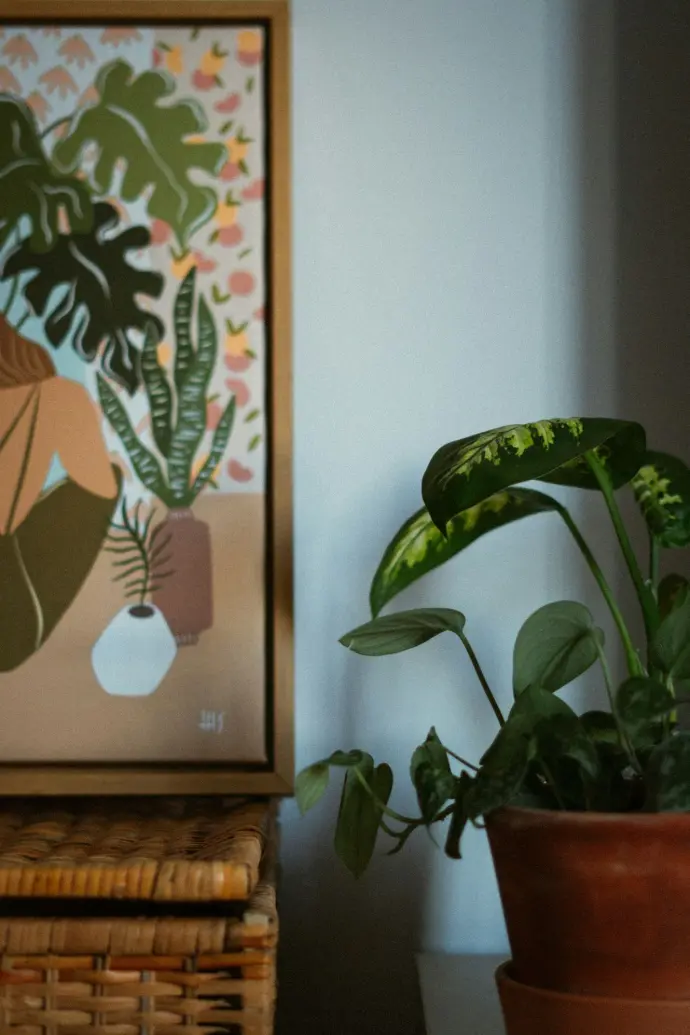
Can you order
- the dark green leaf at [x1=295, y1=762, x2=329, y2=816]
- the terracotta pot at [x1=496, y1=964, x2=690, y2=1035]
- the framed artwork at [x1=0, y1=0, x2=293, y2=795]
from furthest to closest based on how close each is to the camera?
A: the framed artwork at [x1=0, y1=0, x2=293, y2=795]
the dark green leaf at [x1=295, y1=762, x2=329, y2=816]
the terracotta pot at [x1=496, y1=964, x2=690, y2=1035]

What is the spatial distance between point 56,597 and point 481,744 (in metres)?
0.46

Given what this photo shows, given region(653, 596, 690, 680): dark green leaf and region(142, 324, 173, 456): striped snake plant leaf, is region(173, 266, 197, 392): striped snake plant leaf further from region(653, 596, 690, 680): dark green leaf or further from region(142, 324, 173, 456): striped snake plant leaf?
region(653, 596, 690, 680): dark green leaf

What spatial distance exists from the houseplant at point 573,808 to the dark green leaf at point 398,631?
7 cm

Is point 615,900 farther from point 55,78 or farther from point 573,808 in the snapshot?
point 55,78

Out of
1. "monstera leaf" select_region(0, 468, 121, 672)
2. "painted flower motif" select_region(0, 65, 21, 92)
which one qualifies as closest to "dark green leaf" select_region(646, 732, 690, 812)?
"monstera leaf" select_region(0, 468, 121, 672)

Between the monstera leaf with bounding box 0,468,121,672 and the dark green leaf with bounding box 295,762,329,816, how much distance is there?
1.20 feet

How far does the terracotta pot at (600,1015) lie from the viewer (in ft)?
2.15

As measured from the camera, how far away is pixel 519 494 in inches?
35.6

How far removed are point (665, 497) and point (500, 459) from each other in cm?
23

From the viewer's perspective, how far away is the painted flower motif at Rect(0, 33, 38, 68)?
1.05 metres

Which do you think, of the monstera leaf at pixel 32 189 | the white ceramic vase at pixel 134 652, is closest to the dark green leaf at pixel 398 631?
the white ceramic vase at pixel 134 652

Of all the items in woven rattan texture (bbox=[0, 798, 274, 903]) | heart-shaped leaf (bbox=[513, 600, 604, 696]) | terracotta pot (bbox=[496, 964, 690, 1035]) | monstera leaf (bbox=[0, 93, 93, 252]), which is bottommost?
terracotta pot (bbox=[496, 964, 690, 1035])

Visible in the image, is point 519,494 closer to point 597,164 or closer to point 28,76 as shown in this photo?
point 597,164

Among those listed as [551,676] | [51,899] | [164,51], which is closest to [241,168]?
[164,51]
